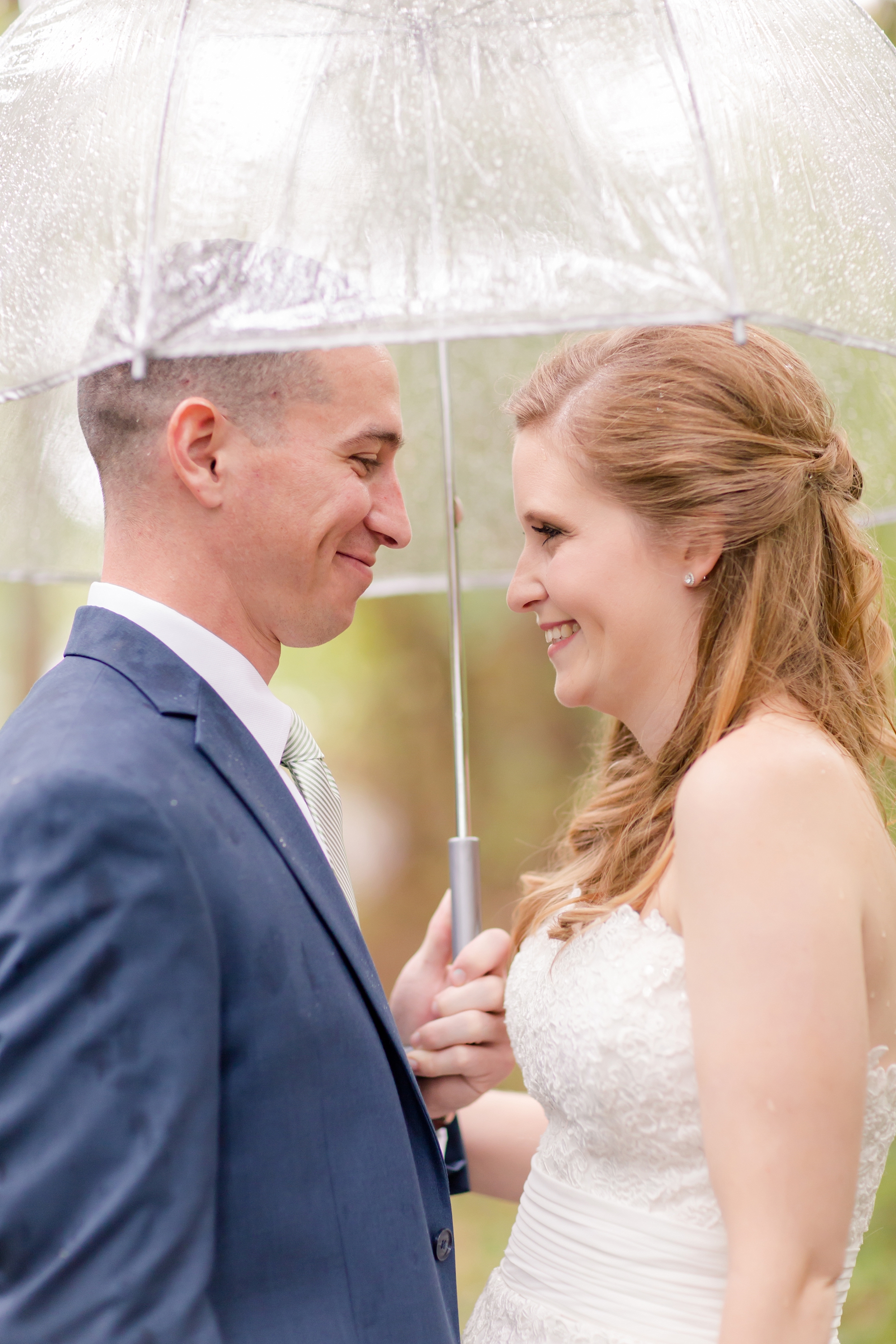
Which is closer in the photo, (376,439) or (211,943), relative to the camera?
(211,943)

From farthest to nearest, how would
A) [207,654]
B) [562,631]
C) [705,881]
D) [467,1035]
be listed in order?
[562,631] → [467,1035] → [207,654] → [705,881]

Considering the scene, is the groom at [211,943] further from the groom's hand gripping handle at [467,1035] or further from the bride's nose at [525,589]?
the bride's nose at [525,589]

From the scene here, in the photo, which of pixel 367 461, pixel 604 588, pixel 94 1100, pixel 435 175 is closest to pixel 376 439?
pixel 367 461

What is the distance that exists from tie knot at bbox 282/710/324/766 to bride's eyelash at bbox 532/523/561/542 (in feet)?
2.06

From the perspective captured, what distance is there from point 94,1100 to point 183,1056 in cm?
12

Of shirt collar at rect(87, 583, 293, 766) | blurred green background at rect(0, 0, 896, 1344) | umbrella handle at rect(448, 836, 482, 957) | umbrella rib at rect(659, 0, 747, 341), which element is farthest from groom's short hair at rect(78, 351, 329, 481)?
blurred green background at rect(0, 0, 896, 1344)

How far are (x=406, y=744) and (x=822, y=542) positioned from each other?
739 centimetres

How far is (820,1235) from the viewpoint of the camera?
182cm

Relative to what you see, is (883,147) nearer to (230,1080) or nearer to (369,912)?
(230,1080)

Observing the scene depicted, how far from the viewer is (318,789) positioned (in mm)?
2461

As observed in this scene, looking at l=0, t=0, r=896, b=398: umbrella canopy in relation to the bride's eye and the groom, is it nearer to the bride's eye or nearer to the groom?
the groom

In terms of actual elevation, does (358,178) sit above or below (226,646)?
above

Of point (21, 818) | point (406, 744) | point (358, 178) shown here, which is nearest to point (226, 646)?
point (21, 818)

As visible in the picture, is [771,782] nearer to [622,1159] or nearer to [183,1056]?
[622,1159]
